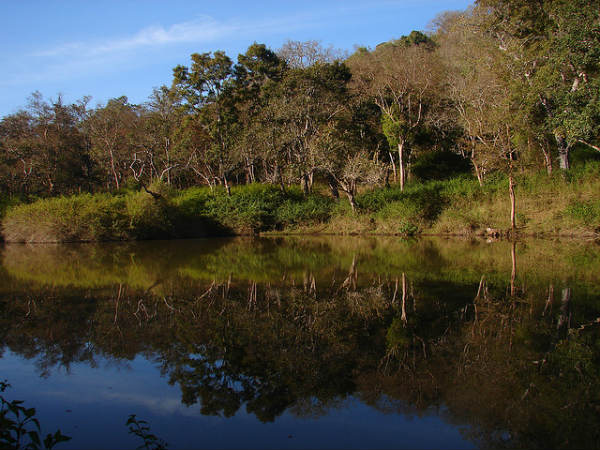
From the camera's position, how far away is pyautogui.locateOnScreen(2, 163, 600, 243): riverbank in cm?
2261

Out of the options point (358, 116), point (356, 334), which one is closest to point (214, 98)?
point (358, 116)

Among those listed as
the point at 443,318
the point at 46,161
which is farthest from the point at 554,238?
the point at 46,161

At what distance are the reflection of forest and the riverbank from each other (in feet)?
29.2

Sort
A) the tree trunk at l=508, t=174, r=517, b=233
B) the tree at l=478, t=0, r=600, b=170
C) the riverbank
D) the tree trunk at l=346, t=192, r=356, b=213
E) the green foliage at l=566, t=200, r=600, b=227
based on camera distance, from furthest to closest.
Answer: the tree trunk at l=346, t=192, r=356, b=213 < the riverbank < the tree trunk at l=508, t=174, r=517, b=233 < the green foliage at l=566, t=200, r=600, b=227 < the tree at l=478, t=0, r=600, b=170

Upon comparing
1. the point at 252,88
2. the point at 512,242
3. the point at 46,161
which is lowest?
the point at 512,242

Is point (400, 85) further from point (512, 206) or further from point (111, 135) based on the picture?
point (111, 135)

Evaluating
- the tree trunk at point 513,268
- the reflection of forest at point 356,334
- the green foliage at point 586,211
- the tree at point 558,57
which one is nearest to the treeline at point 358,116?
the tree at point 558,57

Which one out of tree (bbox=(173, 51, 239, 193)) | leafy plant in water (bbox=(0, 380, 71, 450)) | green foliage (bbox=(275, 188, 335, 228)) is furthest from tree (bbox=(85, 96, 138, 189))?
leafy plant in water (bbox=(0, 380, 71, 450))

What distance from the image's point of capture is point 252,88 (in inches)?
1398

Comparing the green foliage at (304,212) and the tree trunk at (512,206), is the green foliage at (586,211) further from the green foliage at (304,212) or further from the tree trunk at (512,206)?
the green foliage at (304,212)

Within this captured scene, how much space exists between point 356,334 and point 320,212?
22981mm

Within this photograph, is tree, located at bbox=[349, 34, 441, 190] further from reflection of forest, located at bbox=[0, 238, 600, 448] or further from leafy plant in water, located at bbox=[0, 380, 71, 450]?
leafy plant in water, located at bbox=[0, 380, 71, 450]

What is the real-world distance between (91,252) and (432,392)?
19.8m

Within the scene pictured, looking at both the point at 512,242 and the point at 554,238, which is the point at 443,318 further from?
the point at 554,238
